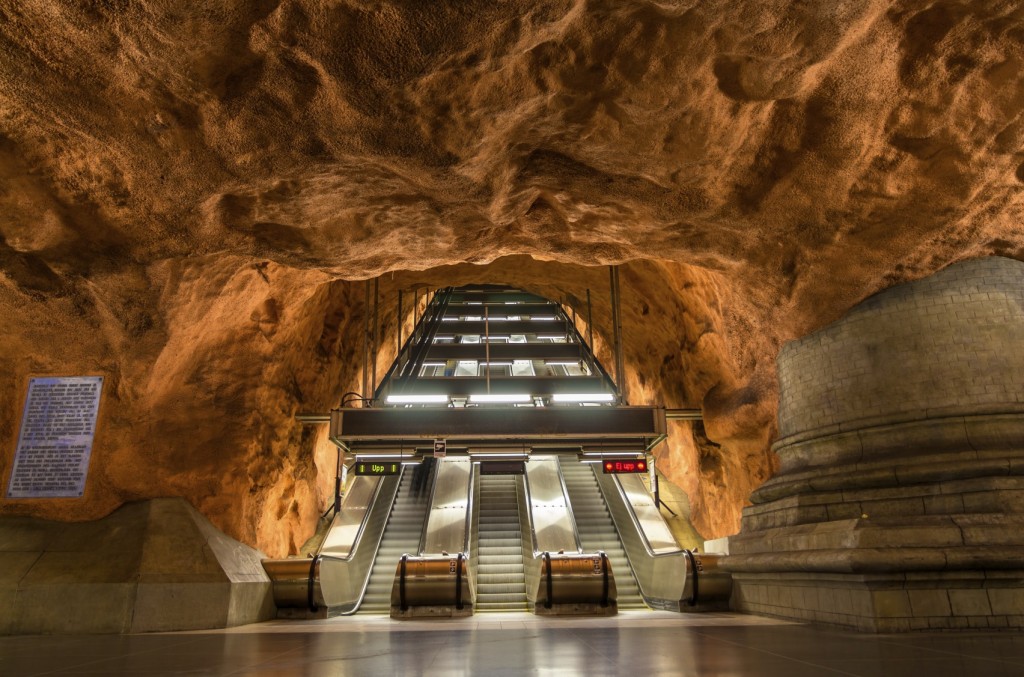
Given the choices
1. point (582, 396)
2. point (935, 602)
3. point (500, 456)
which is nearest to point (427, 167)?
point (935, 602)

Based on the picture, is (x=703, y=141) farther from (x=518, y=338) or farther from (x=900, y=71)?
(x=518, y=338)

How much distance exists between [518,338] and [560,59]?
47.9ft

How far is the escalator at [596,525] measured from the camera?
9727mm

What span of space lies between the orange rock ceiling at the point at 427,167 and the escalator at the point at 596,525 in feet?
9.61

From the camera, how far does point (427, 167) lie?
17.1 ft

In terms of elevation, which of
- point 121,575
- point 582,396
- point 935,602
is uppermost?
point 582,396

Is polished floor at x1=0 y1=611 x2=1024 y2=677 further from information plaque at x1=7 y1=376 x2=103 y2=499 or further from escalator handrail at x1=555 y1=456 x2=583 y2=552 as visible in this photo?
escalator handrail at x1=555 y1=456 x2=583 y2=552

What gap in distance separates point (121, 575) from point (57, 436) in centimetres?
162

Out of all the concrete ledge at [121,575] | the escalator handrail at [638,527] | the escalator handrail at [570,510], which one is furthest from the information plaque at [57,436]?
the escalator handrail at [638,527]

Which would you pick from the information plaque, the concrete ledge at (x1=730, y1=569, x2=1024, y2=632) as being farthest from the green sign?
the concrete ledge at (x1=730, y1=569, x2=1024, y2=632)

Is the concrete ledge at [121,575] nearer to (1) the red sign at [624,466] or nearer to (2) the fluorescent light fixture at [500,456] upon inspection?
(2) the fluorescent light fixture at [500,456]

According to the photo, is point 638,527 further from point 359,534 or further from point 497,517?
point 359,534

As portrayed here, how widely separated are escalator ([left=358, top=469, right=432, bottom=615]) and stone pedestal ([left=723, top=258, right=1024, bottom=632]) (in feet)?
17.9

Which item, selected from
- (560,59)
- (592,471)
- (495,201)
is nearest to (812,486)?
(495,201)
